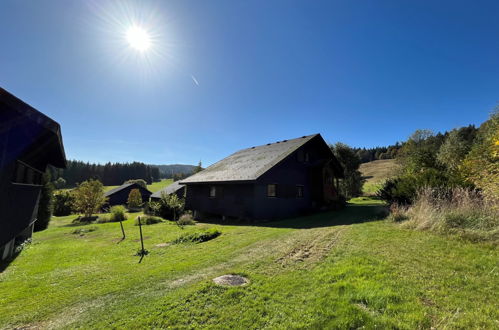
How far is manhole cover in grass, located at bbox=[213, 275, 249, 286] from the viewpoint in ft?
15.4

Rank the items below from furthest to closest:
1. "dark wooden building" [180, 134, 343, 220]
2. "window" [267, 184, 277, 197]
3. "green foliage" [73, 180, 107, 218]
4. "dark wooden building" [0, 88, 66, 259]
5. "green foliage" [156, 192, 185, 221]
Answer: "green foliage" [73, 180, 107, 218] → "green foliage" [156, 192, 185, 221] → "window" [267, 184, 277, 197] → "dark wooden building" [180, 134, 343, 220] → "dark wooden building" [0, 88, 66, 259]

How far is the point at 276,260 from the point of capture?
19.9ft

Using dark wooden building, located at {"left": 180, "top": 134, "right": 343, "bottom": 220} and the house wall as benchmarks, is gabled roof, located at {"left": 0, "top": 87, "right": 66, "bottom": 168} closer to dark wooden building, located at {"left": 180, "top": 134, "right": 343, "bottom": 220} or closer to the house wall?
dark wooden building, located at {"left": 180, "top": 134, "right": 343, "bottom": 220}

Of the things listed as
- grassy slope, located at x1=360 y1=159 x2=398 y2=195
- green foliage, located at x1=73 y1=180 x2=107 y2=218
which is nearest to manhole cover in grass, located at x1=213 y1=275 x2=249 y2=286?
green foliage, located at x1=73 y1=180 x2=107 y2=218

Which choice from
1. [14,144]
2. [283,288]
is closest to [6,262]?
[14,144]

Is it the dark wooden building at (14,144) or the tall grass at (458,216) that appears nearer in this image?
the dark wooden building at (14,144)

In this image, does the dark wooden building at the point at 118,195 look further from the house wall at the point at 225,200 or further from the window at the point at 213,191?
the window at the point at 213,191

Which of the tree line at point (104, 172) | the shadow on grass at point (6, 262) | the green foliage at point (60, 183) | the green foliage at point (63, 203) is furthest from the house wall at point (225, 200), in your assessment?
the tree line at point (104, 172)

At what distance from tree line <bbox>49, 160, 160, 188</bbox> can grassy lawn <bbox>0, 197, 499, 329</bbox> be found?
283ft

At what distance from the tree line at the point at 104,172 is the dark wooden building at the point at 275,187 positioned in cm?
7728

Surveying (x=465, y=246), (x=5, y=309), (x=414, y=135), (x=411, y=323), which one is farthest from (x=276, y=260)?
(x=414, y=135)

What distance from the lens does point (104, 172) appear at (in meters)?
84.9

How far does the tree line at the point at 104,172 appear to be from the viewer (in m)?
78.3

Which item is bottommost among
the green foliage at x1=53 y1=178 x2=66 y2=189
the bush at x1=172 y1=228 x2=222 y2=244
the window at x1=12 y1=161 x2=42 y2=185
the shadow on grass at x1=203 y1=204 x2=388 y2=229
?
the bush at x1=172 y1=228 x2=222 y2=244
